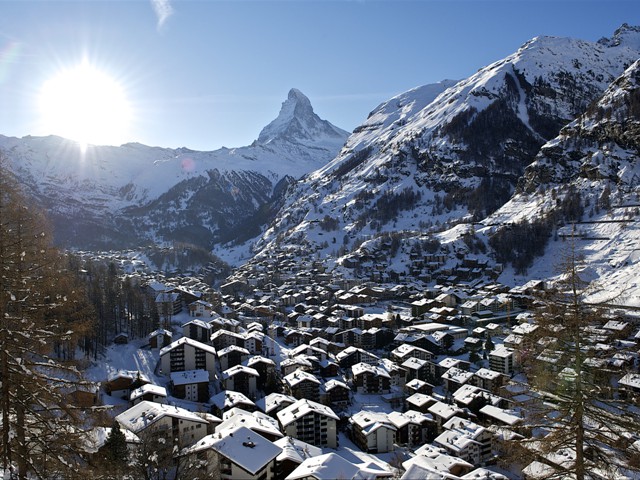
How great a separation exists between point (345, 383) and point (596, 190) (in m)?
81.2

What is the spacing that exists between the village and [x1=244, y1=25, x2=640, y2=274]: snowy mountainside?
191ft

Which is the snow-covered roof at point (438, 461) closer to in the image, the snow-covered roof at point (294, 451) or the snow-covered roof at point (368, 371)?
the snow-covered roof at point (294, 451)

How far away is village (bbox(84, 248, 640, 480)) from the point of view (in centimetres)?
2178

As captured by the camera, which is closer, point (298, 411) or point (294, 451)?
point (294, 451)

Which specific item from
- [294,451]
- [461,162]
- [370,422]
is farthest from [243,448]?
[461,162]

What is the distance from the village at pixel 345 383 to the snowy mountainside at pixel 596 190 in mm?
16678

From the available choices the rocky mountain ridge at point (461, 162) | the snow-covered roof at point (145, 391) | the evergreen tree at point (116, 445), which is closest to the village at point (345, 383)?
the snow-covered roof at point (145, 391)

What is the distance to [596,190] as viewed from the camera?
9300 cm

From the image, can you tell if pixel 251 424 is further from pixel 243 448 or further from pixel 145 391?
Result: pixel 145 391

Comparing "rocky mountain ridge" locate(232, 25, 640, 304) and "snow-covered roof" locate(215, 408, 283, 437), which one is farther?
"rocky mountain ridge" locate(232, 25, 640, 304)

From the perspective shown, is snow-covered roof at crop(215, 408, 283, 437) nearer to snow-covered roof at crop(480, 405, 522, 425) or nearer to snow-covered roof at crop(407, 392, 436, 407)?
snow-covered roof at crop(407, 392, 436, 407)

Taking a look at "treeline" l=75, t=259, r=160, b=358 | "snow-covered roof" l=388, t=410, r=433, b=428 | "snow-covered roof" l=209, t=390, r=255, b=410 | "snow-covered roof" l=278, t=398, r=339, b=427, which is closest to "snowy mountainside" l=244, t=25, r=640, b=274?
"treeline" l=75, t=259, r=160, b=358

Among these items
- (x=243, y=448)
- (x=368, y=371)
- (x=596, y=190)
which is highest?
(x=596, y=190)

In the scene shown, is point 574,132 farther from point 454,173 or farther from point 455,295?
point 455,295
